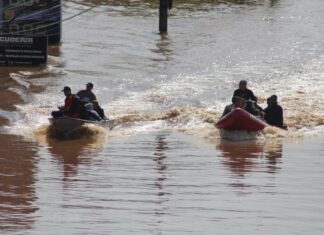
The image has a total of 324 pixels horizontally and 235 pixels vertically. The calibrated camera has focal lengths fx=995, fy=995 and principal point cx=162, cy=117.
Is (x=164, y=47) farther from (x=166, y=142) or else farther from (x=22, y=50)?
(x=166, y=142)

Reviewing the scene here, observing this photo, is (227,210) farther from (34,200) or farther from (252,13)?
(252,13)

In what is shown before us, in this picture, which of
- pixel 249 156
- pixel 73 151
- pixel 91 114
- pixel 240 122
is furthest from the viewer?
pixel 91 114

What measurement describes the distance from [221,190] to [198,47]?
73.7 feet

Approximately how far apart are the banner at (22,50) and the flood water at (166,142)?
33 centimetres

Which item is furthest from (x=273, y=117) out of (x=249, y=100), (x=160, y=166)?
(x=160, y=166)

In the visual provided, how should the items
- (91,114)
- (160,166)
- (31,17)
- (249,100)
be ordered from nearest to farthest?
(160,166) → (91,114) → (249,100) → (31,17)

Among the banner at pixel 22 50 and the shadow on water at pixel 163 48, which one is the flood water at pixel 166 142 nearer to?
the shadow on water at pixel 163 48

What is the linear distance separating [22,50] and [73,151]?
12171 millimetres

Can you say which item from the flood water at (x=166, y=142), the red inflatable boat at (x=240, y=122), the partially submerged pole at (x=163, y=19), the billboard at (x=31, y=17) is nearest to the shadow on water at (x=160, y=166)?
the flood water at (x=166, y=142)

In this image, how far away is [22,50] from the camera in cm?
3059

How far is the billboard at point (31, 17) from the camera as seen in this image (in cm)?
3419

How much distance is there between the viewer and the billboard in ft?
112

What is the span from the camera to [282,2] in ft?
182

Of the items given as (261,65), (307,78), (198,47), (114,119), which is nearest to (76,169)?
(114,119)
